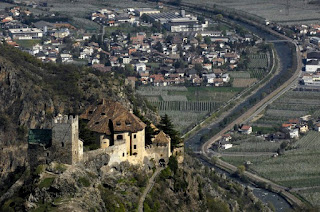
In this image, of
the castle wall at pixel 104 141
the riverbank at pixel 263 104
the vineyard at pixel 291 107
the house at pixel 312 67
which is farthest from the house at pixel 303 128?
the castle wall at pixel 104 141

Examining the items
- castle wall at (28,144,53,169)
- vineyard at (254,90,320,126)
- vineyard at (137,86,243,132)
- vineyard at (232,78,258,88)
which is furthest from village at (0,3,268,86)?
castle wall at (28,144,53,169)

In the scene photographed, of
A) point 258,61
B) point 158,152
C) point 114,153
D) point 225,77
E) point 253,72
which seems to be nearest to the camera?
point 114,153

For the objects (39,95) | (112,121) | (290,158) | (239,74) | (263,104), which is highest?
(112,121)

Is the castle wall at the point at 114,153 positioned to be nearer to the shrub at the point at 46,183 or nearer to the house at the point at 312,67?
the shrub at the point at 46,183

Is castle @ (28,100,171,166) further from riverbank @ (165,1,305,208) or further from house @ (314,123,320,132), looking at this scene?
house @ (314,123,320,132)

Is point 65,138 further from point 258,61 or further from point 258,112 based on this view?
point 258,61

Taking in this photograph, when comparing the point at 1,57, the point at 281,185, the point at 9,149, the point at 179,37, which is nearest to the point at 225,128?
the point at 281,185

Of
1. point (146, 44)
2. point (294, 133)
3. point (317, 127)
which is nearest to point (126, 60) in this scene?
point (146, 44)

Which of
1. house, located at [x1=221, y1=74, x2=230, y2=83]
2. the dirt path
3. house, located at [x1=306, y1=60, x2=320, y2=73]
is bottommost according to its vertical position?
house, located at [x1=221, y1=74, x2=230, y2=83]
